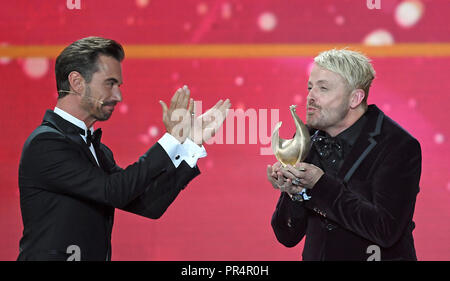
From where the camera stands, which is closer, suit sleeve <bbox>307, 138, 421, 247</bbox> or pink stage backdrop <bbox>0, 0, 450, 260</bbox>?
suit sleeve <bbox>307, 138, 421, 247</bbox>

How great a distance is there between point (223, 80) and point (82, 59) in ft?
4.94

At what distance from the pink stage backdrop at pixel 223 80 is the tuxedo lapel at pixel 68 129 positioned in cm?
148

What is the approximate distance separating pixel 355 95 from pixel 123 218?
77.7 inches

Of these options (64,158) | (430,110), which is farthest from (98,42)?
(430,110)

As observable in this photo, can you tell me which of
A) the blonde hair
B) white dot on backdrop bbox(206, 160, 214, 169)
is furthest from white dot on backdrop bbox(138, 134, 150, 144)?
the blonde hair

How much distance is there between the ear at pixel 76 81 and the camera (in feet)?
6.77

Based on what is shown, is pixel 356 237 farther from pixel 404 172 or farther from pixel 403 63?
pixel 403 63

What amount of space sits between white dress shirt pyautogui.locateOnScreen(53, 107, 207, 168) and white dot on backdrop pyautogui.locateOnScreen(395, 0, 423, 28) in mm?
1949

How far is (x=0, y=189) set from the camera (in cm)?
357

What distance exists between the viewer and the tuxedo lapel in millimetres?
1976

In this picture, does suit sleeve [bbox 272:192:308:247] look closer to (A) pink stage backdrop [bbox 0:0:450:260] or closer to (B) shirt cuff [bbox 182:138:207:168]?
(B) shirt cuff [bbox 182:138:207:168]

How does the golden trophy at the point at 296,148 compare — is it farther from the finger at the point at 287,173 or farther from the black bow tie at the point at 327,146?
the black bow tie at the point at 327,146

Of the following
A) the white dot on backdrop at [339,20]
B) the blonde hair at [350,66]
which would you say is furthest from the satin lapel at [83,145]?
the white dot on backdrop at [339,20]

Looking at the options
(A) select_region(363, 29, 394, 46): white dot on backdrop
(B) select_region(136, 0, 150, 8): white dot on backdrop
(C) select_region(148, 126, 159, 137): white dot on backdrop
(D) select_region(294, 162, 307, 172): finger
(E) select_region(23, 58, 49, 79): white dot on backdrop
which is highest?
(B) select_region(136, 0, 150, 8): white dot on backdrop
